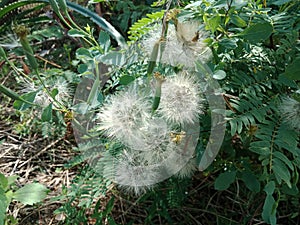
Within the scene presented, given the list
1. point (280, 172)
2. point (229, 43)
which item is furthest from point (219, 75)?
point (280, 172)

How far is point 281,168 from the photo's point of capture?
0.75 metres

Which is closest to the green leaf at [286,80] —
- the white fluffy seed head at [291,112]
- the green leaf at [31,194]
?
the white fluffy seed head at [291,112]

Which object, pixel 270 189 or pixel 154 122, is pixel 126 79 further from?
pixel 270 189

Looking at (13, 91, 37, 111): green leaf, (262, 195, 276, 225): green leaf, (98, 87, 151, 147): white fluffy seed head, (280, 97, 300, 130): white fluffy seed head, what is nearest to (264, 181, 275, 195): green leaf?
(262, 195, 276, 225): green leaf

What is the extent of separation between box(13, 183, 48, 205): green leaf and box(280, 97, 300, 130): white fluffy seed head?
54 cm

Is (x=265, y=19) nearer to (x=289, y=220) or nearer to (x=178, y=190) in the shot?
(x=178, y=190)

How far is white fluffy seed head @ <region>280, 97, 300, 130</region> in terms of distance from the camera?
0.81m

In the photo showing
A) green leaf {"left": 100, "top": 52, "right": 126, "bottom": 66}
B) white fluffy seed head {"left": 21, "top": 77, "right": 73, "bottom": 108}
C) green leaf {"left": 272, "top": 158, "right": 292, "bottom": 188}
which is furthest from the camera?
white fluffy seed head {"left": 21, "top": 77, "right": 73, "bottom": 108}

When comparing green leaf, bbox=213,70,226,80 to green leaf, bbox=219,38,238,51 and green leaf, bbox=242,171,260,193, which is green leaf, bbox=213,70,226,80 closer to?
green leaf, bbox=219,38,238,51

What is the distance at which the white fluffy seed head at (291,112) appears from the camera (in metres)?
0.81

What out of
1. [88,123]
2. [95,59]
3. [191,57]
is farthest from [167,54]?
[88,123]

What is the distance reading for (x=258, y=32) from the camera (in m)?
0.77

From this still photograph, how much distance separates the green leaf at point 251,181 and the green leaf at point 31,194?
0.44 metres

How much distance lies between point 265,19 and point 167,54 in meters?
0.20
